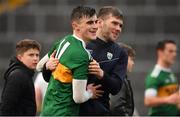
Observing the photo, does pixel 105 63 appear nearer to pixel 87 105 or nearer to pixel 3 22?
pixel 87 105

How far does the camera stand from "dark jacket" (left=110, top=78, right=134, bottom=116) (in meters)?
9.98

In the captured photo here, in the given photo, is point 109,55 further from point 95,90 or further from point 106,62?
point 95,90

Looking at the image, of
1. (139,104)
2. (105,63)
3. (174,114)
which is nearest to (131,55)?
(105,63)

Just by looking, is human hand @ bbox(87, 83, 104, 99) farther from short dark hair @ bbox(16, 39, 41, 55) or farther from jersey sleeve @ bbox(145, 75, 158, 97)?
jersey sleeve @ bbox(145, 75, 158, 97)

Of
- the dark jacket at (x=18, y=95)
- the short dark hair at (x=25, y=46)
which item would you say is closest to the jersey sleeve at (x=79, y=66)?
the dark jacket at (x=18, y=95)

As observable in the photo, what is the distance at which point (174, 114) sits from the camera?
12820mm

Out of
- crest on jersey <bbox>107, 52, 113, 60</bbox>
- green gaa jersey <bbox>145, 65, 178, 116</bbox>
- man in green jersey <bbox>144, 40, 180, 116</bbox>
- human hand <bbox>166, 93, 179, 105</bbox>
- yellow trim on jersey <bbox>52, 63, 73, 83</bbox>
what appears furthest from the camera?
green gaa jersey <bbox>145, 65, 178, 116</bbox>

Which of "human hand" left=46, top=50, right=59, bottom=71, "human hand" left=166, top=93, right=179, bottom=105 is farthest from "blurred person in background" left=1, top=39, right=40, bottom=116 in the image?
"human hand" left=166, top=93, right=179, bottom=105

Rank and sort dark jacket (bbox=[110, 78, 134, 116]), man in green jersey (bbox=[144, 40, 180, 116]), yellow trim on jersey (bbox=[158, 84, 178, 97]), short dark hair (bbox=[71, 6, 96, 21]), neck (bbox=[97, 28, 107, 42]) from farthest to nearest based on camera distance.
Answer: yellow trim on jersey (bbox=[158, 84, 178, 97]), man in green jersey (bbox=[144, 40, 180, 116]), dark jacket (bbox=[110, 78, 134, 116]), neck (bbox=[97, 28, 107, 42]), short dark hair (bbox=[71, 6, 96, 21])

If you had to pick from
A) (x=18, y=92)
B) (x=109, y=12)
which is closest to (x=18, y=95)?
(x=18, y=92)

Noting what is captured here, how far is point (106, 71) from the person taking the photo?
357 inches

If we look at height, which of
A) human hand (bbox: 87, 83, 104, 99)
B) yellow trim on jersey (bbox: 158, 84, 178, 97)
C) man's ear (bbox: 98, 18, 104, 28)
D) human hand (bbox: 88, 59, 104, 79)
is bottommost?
yellow trim on jersey (bbox: 158, 84, 178, 97)

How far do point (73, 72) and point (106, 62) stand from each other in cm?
58

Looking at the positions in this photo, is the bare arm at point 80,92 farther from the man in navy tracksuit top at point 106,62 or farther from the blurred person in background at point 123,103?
the blurred person in background at point 123,103
